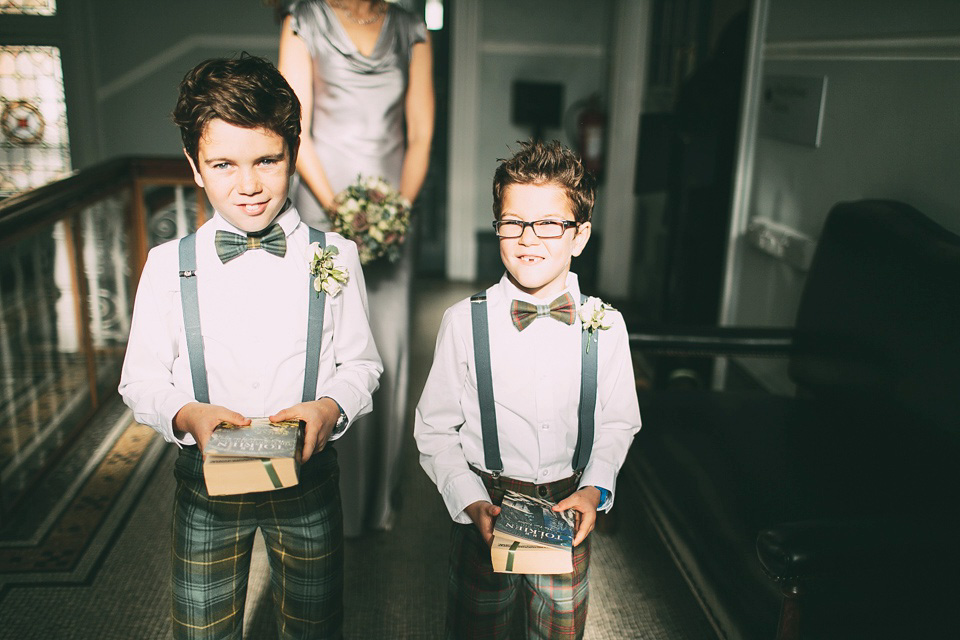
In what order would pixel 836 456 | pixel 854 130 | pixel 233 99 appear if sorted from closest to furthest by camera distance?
pixel 233 99, pixel 836 456, pixel 854 130

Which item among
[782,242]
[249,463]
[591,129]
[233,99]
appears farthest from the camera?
[591,129]

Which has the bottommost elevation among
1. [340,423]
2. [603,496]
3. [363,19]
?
[603,496]

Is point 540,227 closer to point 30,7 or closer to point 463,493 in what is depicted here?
Result: point 463,493

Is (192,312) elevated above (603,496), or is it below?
above

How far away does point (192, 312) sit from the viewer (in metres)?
1.34

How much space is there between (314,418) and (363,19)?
4.33 feet

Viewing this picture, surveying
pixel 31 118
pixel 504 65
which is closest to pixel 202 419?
pixel 504 65

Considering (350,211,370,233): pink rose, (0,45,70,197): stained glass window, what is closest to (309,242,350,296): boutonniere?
(350,211,370,233): pink rose

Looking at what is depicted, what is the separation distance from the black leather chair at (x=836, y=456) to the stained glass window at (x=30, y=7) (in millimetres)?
5350

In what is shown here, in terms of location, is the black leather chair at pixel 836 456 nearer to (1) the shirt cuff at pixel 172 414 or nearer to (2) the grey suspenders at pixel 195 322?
(2) the grey suspenders at pixel 195 322

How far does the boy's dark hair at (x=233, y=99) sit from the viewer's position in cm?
125

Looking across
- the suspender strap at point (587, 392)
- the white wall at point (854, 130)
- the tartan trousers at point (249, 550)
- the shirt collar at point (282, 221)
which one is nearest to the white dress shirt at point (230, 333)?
the shirt collar at point (282, 221)

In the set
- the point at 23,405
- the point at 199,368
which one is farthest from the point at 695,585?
the point at 23,405

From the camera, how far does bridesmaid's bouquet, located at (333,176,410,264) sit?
207cm
